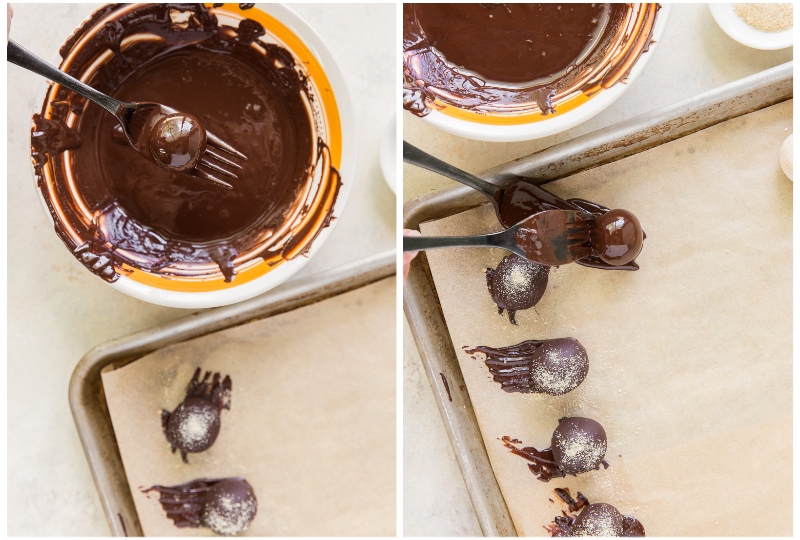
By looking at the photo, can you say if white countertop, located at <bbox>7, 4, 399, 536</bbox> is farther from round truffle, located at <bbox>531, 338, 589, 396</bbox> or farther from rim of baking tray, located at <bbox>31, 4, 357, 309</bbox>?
round truffle, located at <bbox>531, 338, 589, 396</bbox>

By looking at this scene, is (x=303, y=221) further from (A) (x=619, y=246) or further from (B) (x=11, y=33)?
(B) (x=11, y=33)

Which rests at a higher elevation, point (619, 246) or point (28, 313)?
point (619, 246)

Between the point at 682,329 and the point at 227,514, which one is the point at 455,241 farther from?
the point at 227,514

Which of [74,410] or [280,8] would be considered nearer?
[280,8]

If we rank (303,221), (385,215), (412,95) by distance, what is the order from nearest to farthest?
Answer: 1. (412,95)
2. (303,221)
3. (385,215)

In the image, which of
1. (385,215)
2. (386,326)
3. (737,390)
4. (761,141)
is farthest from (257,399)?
(761,141)

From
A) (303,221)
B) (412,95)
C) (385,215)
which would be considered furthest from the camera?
(385,215)

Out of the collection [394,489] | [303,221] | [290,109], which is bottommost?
[394,489]

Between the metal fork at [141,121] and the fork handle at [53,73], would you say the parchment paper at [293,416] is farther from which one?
the fork handle at [53,73]

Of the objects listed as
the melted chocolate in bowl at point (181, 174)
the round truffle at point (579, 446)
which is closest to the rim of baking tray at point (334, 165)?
the melted chocolate in bowl at point (181, 174)
